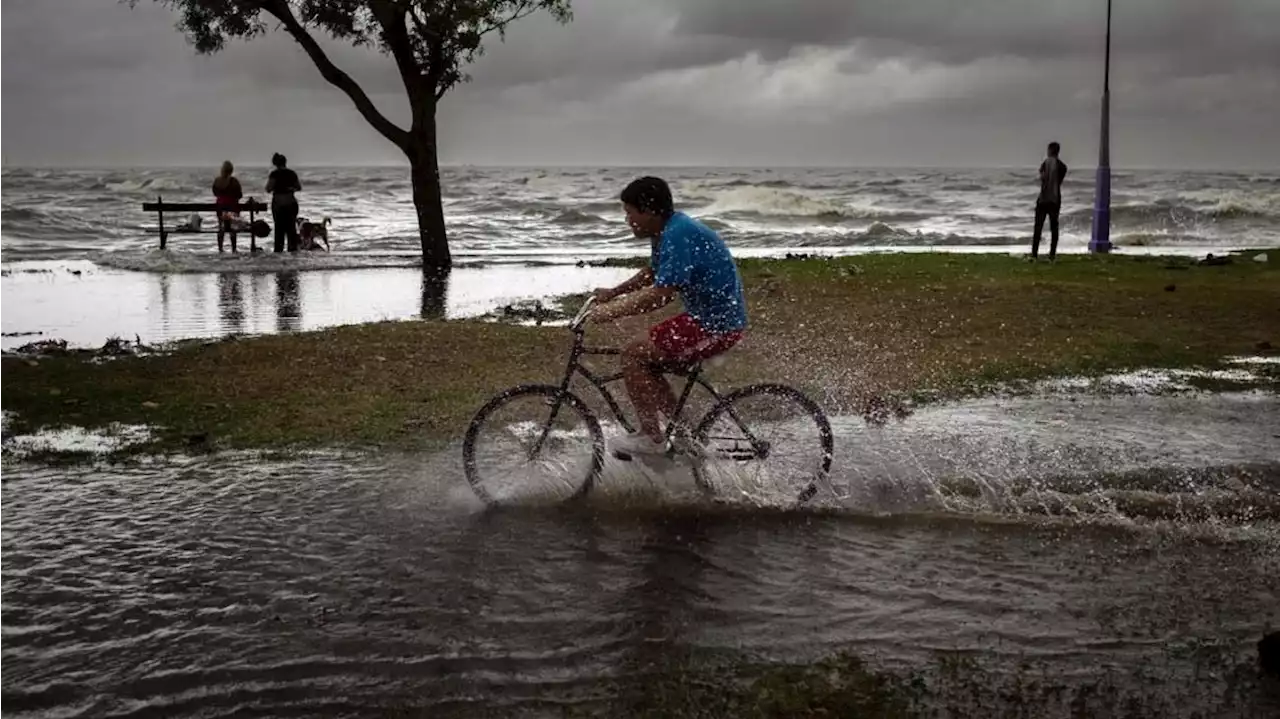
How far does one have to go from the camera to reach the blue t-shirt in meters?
6.14

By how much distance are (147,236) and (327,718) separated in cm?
3425

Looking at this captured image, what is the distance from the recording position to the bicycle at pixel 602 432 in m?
6.62

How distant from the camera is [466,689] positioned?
4.34m

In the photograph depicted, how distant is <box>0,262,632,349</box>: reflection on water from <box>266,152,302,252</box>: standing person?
9.94 feet

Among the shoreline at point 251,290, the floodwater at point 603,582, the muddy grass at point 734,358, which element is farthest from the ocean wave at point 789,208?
the floodwater at point 603,582

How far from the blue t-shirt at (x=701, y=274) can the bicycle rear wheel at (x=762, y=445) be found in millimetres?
505

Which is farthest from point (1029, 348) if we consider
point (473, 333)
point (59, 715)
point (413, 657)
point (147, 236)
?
point (147, 236)

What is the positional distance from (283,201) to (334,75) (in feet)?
11.7

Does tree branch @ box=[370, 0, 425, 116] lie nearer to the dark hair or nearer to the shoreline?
the shoreline

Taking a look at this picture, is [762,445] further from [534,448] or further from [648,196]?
[648,196]

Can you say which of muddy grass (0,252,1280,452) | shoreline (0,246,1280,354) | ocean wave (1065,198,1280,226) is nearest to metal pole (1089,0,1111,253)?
shoreline (0,246,1280,354)

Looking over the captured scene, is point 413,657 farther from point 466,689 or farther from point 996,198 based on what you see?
point 996,198

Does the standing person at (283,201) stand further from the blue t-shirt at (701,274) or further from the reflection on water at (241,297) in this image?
the blue t-shirt at (701,274)

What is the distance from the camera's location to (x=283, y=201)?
24.6 meters
